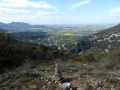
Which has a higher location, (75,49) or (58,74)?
(58,74)

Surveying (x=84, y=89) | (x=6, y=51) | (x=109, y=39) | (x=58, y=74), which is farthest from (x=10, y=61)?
(x=109, y=39)

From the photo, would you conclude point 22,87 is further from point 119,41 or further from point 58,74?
point 119,41

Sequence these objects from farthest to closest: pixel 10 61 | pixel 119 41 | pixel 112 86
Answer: pixel 119 41, pixel 10 61, pixel 112 86

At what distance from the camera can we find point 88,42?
79688 mm

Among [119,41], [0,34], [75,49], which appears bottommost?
[75,49]

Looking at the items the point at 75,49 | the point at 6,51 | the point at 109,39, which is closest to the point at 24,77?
the point at 6,51

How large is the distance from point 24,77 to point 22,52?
509 inches

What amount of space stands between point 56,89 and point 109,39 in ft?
243

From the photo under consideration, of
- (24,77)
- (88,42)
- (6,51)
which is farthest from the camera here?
(88,42)

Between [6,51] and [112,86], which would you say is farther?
[6,51]

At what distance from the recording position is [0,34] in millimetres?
20781

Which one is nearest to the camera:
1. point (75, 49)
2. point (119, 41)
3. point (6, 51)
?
point (6, 51)

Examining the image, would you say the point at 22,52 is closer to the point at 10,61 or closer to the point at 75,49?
the point at 10,61

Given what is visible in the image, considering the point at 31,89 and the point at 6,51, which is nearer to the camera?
the point at 31,89
